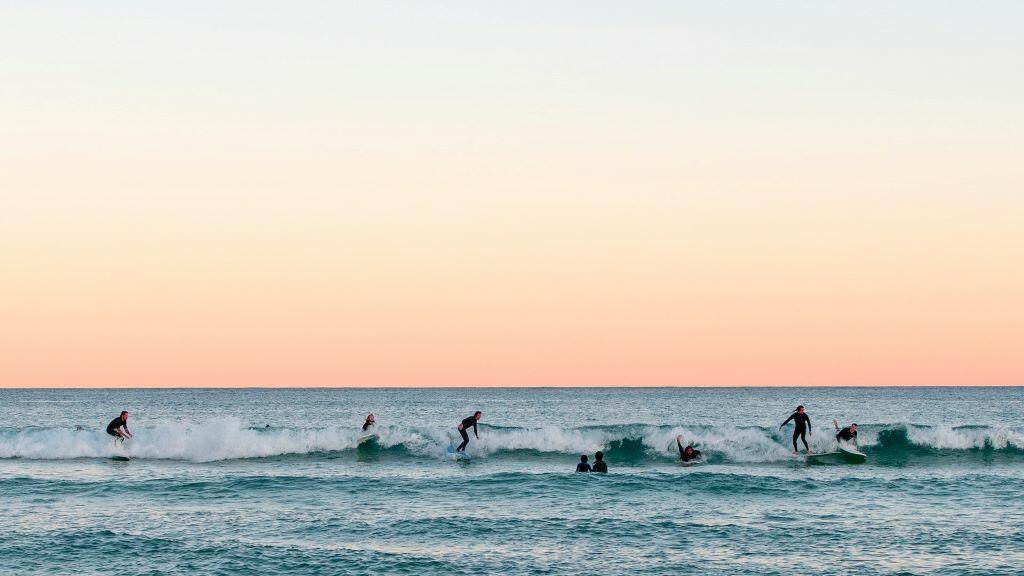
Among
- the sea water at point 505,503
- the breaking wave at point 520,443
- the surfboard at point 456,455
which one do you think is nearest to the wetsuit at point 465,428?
the surfboard at point 456,455

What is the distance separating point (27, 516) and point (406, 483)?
A: 10.9 metres

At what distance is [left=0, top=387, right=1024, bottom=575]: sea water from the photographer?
18.4 m

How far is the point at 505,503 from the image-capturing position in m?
25.2

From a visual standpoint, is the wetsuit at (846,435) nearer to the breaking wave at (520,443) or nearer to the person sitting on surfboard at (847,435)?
the person sitting on surfboard at (847,435)

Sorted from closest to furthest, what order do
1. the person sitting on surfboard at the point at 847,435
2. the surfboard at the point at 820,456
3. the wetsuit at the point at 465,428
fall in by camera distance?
1. the person sitting on surfboard at the point at 847,435
2. the surfboard at the point at 820,456
3. the wetsuit at the point at 465,428

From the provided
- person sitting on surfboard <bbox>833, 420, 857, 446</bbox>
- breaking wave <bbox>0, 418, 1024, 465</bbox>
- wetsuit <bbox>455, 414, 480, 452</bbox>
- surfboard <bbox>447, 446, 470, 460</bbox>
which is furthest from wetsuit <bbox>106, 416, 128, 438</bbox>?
person sitting on surfboard <bbox>833, 420, 857, 446</bbox>

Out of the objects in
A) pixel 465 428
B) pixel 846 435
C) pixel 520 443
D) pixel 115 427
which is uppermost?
pixel 846 435

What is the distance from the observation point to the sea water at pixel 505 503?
1844 cm

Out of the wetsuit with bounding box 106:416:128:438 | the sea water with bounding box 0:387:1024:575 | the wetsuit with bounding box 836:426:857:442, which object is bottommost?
the sea water with bounding box 0:387:1024:575

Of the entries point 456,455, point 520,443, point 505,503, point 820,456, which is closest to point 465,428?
point 456,455

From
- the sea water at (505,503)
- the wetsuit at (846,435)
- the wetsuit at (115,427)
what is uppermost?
the wetsuit at (846,435)

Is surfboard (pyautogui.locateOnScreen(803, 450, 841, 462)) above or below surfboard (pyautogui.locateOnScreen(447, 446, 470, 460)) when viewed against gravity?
above

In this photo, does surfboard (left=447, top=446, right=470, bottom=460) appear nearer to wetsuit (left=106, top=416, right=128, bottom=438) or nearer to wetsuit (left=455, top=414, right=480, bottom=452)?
wetsuit (left=455, top=414, right=480, bottom=452)

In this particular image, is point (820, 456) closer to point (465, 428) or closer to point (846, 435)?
point (846, 435)
